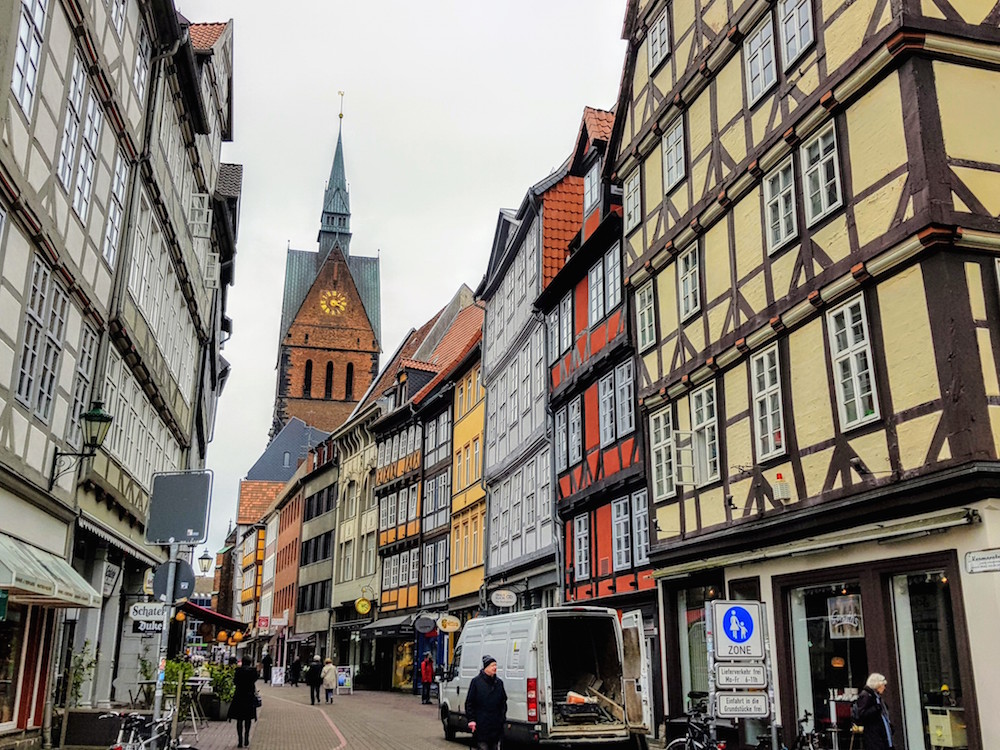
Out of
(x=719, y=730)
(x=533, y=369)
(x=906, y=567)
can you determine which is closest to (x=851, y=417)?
(x=906, y=567)

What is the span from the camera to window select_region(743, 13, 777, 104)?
16.2 meters

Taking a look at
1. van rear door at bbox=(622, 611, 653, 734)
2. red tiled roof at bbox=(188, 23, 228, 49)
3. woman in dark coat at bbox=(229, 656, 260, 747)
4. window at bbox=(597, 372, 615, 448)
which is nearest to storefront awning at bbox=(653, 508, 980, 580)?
van rear door at bbox=(622, 611, 653, 734)

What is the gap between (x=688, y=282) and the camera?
18.6m

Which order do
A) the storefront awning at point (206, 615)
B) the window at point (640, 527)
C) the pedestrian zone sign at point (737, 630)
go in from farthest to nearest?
the storefront awning at point (206, 615)
the window at point (640, 527)
the pedestrian zone sign at point (737, 630)

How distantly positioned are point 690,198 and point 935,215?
706 centimetres

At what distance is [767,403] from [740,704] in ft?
20.7

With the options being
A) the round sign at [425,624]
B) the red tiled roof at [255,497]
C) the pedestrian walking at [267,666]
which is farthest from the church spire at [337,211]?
the round sign at [425,624]

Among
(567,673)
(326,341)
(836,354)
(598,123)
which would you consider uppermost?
(326,341)

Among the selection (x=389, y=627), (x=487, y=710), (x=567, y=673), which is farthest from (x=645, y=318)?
(x=389, y=627)

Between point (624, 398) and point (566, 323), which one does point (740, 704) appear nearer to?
point (624, 398)

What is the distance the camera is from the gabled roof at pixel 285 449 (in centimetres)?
10069

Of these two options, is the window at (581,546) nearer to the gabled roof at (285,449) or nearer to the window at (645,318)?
the window at (645,318)

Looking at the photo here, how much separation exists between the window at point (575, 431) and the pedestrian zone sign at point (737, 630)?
1441 centimetres

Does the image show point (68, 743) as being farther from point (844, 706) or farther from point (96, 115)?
point (844, 706)
